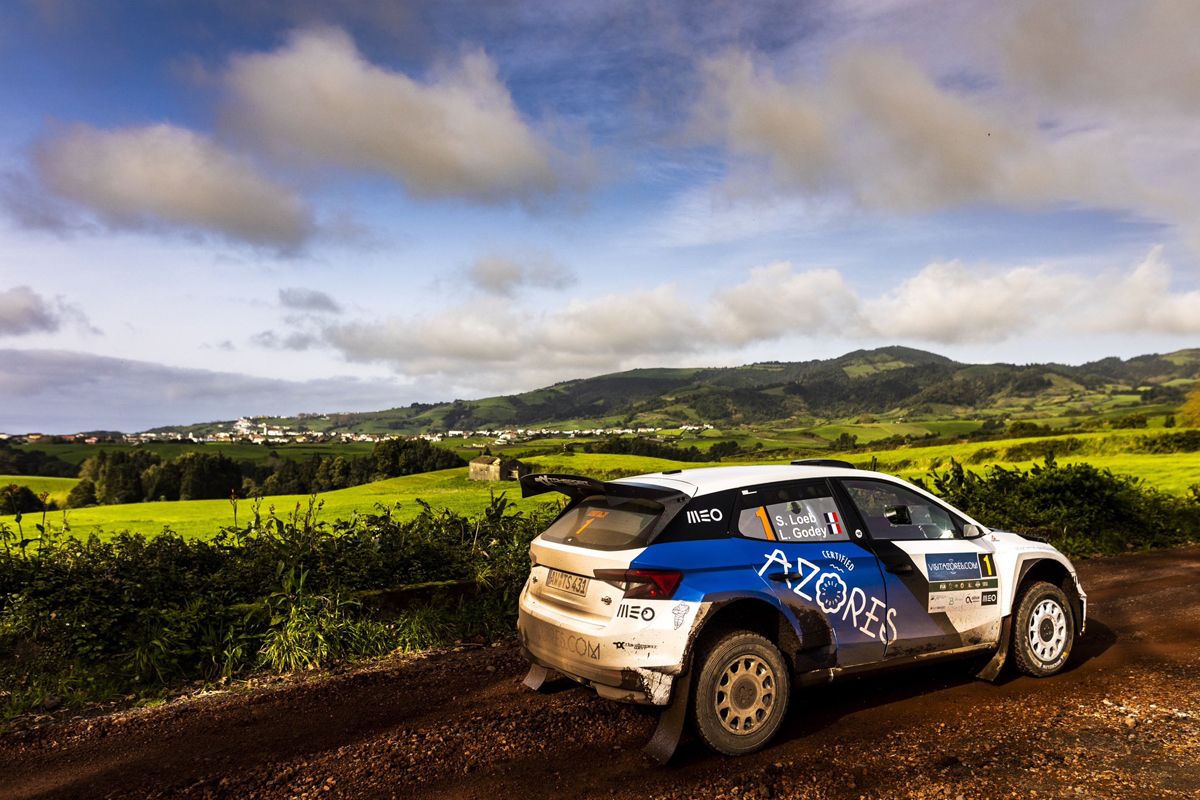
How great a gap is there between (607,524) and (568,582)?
519 millimetres

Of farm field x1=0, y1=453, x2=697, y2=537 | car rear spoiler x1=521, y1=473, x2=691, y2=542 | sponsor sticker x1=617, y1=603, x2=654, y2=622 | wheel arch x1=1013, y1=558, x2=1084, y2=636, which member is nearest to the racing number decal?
car rear spoiler x1=521, y1=473, x2=691, y2=542

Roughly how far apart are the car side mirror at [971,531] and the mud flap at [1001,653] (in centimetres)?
75

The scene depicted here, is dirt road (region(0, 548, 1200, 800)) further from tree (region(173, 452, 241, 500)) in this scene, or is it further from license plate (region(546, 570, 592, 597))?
tree (region(173, 452, 241, 500))

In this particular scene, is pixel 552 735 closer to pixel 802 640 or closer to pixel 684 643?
pixel 684 643

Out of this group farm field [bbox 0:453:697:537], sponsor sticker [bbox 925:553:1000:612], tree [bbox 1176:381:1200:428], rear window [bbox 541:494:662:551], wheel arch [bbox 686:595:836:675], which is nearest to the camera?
wheel arch [bbox 686:595:836:675]

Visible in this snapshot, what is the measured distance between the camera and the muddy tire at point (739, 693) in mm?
4836

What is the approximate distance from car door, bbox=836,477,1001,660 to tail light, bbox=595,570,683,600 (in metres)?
1.98

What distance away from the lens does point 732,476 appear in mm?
5773

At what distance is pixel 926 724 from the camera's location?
5.48 m

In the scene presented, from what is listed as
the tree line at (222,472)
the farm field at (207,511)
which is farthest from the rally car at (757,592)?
the tree line at (222,472)

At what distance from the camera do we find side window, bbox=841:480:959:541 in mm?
6059

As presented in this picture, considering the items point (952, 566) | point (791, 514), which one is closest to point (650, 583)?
point (791, 514)

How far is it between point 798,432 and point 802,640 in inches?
4943

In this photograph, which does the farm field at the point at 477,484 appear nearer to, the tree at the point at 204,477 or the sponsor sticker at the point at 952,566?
the sponsor sticker at the point at 952,566
